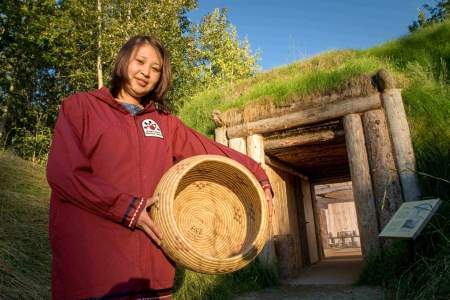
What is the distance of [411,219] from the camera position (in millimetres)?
3514

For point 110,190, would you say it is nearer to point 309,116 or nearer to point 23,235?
point 23,235

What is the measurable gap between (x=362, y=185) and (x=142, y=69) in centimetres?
395

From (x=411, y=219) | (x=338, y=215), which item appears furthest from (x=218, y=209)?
(x=338, y=215)

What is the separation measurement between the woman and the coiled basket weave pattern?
0.11m

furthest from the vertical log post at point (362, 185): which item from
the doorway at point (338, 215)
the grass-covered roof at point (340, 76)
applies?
the doorway at point (338, 215)

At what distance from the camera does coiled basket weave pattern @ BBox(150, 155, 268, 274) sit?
57.4 inches

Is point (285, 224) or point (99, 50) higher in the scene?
point (99, 50)

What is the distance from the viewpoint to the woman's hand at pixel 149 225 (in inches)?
51.1

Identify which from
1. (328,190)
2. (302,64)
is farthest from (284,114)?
(328,190)

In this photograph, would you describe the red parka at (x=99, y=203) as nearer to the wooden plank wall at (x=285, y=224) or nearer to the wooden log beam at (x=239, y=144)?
the wooden log beam at (x=239, y=144)

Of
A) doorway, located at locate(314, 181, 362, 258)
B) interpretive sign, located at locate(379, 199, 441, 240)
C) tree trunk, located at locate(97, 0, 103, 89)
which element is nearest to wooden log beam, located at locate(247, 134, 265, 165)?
interpretive sign, located at locate(379, 199, 441, 240)

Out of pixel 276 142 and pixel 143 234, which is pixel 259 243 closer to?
pixel 143 234

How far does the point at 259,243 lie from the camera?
1.58 m

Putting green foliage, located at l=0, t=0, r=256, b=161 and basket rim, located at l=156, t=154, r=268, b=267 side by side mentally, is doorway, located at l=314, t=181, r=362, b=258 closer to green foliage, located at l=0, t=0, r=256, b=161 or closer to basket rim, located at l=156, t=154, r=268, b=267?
green foliage, located at l=0, t=0, r=256, b=161
